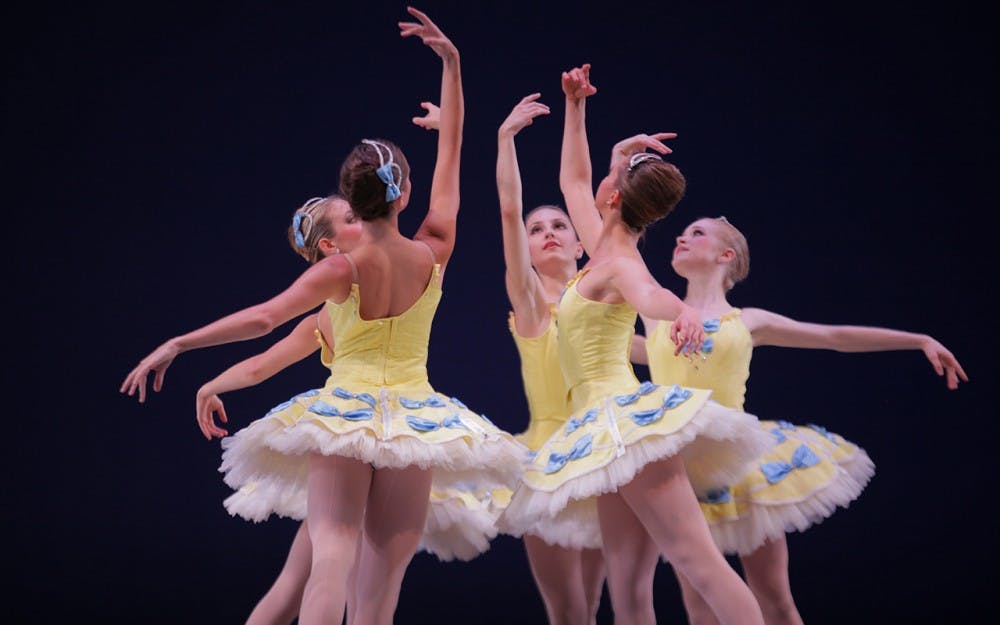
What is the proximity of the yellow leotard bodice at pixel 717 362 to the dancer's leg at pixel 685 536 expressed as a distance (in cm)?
71

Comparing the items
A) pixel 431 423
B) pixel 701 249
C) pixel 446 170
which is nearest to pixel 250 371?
pixel 431 423

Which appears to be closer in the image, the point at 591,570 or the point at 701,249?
the point at 591,570

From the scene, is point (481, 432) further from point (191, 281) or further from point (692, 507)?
point (191, 281)

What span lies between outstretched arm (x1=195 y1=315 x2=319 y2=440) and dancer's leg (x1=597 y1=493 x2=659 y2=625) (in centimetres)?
98

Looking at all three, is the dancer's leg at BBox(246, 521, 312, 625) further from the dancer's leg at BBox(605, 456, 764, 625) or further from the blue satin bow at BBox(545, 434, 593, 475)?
the dancer's leg at BBox(605, 456, 764, 625)

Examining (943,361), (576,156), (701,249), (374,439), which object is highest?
(576,156)

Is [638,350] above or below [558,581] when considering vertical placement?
above

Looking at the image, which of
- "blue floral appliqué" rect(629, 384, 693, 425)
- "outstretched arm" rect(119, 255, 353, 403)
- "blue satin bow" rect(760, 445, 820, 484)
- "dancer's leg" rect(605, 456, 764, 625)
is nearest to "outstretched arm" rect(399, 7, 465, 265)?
"outstretched arm" rect(119, 255, 353, 403)

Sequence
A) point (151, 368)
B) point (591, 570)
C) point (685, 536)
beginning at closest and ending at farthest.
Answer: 1. point (151, 368)
2. point (685, 536)
3. point (591, 570)

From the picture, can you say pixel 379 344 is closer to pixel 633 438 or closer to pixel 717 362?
pixel 633 438

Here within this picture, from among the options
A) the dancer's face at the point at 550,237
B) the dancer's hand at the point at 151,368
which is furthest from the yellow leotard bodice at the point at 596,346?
the dancer's hand at the point at 151,368

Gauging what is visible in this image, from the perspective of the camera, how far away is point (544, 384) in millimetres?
3254

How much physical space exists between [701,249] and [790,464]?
2.55 feet

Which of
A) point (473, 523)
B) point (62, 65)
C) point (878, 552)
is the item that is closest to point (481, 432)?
point (473, 523)
